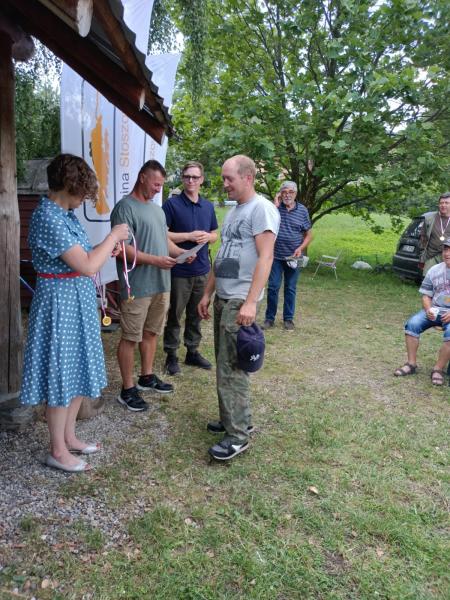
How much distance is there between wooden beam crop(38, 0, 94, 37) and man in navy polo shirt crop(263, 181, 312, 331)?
4.56m

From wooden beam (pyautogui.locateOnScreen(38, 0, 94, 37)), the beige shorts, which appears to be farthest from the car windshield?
wooden beam (pyautogui.locateOnScreen(38, 0, 94, 37))

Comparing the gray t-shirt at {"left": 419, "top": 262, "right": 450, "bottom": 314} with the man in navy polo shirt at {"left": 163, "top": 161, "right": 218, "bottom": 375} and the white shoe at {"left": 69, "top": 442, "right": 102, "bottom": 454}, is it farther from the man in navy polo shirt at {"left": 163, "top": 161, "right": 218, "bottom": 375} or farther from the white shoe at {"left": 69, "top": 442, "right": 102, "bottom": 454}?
the white shoe at {"left": 69, "top": 442, "right": 102, "bottom": 454}

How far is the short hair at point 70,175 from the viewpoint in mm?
2467

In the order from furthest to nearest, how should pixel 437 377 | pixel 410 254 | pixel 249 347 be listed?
pixel 410 254 < pixel 437 377 < pixel 249 347

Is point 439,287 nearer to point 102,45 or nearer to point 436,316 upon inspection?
point 436,316

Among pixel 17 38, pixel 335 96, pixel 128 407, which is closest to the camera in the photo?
pixel 17 38

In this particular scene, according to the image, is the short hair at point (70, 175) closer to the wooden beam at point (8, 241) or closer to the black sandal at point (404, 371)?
the wooden beam at point (8, 241)

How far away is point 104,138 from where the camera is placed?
15.9 ft

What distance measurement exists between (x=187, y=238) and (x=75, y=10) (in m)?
2.71

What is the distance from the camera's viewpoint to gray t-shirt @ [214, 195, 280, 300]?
2848 mm

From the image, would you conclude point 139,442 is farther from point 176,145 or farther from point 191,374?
point 176,145

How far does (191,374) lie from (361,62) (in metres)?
5.81

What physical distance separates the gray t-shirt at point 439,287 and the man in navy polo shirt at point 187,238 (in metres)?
2.24

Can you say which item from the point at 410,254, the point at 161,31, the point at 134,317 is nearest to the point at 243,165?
the point at 134,317
